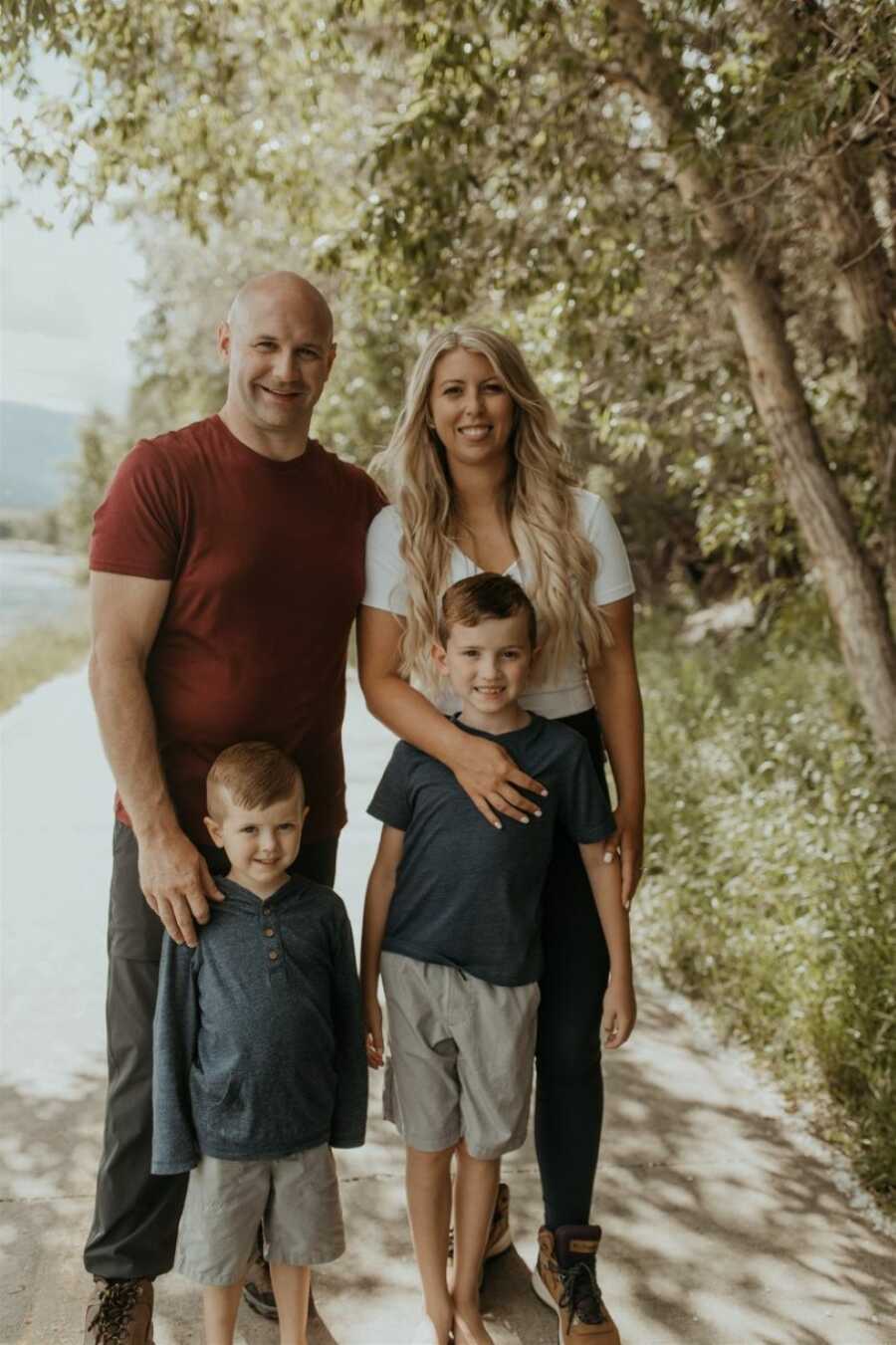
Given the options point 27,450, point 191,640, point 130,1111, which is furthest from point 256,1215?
point 27,450

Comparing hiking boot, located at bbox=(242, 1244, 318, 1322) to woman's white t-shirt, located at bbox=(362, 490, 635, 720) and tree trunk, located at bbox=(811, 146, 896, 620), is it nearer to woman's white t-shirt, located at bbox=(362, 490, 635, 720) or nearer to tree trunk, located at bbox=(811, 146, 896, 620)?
woman's white t-shirt, located at bbox=(362, 490, 635, 720)

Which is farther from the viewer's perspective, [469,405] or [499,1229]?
[499,1229]

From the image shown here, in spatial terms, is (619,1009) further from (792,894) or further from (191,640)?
(792,894)

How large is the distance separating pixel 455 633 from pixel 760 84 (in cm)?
270

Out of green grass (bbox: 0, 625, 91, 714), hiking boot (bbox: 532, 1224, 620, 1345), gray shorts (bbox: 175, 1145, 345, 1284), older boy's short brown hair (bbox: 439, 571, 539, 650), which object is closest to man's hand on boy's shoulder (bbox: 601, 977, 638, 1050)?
hiking boot (bbox: 532, 1224, 620, 1345)

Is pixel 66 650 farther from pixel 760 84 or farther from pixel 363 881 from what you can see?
pixel 760 84

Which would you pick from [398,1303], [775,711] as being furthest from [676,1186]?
[775,711]

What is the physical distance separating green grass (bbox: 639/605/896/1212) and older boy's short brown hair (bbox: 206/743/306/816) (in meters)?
2.06

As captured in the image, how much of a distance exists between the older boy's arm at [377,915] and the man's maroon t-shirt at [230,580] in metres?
0.28

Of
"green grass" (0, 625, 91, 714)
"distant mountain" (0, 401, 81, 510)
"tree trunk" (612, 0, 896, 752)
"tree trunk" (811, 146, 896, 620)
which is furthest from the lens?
"green grass" (0, 625, 91, 714)

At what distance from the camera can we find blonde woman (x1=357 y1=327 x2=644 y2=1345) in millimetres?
2883

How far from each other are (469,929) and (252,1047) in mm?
516

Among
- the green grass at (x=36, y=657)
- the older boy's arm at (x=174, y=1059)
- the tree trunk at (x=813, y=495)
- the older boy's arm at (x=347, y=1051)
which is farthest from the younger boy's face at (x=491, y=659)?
the green grass at (x=36, y=657)

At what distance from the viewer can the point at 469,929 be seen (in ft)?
9.21
